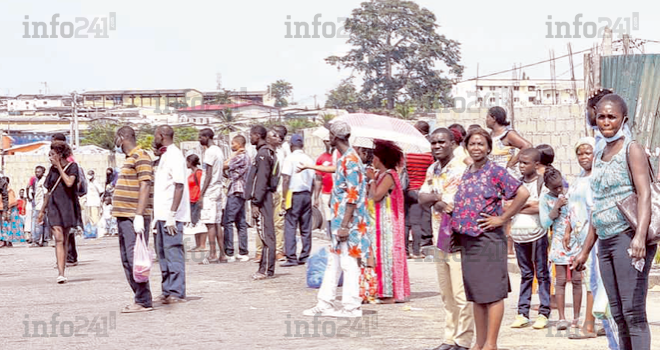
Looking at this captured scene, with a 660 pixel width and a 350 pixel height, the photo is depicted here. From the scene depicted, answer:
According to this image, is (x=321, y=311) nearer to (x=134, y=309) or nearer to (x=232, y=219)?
(x=134, y=309)

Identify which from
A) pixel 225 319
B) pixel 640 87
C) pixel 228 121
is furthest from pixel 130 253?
pixel 228 121

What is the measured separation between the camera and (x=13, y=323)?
11.0 meters

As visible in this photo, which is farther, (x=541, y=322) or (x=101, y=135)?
(x=101, y=135)

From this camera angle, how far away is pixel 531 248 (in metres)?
9.78

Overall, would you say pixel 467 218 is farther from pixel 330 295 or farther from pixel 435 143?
pixel 330 295

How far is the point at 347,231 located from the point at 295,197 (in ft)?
17.6

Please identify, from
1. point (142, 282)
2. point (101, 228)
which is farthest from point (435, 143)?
point (101, 228)

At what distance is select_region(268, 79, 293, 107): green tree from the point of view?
133125 mm

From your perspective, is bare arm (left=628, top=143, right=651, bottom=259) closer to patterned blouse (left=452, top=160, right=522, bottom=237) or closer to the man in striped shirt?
patterned blouse (left=452, top=160, right=522, bottom=237)

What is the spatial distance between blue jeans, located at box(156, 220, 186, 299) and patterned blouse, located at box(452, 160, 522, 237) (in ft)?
14.6

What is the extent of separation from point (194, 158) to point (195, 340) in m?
7.94

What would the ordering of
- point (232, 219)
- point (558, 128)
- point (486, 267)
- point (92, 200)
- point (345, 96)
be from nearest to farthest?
point (486, 267)
point (232, 219)
point (558, 128)
point (92, 200)
point (345, 96)

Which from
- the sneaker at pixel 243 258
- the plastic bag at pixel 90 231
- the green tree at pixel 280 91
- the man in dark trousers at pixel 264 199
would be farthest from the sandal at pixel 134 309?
the green tree at pixel 280 91

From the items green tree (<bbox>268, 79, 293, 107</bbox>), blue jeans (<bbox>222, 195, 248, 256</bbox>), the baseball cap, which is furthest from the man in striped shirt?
green tree (<bbox>268, 79, 293, 107</bbox>)
